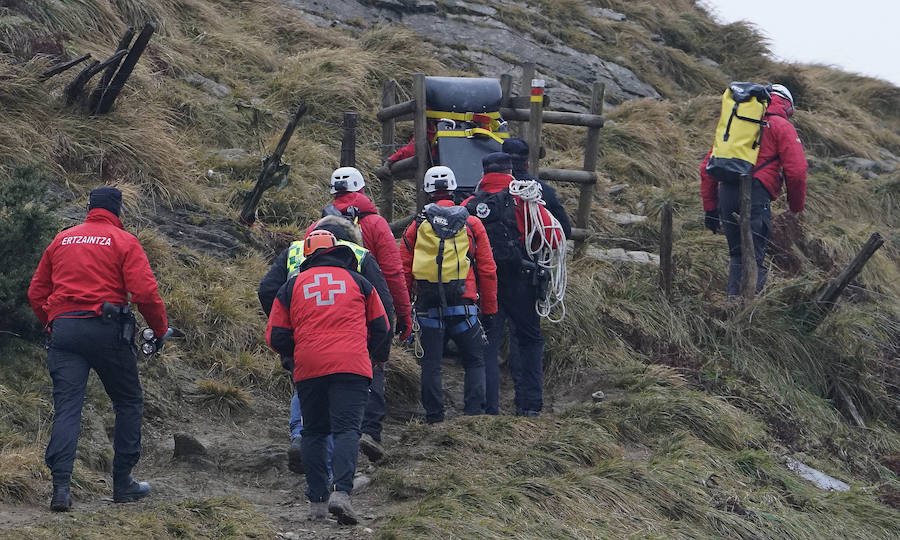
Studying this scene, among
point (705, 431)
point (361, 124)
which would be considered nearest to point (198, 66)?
point (361, 124)

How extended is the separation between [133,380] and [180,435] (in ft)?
3.39

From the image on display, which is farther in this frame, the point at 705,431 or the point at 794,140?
the point at 794,140

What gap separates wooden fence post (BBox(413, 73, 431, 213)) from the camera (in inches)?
403

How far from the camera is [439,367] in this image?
8.42 meters

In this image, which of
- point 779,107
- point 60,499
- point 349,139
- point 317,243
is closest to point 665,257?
point 779,107

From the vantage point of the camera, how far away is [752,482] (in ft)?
25.9

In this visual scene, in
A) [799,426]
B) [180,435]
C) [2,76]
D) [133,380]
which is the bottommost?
[799,426]

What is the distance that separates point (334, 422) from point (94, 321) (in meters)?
1.47

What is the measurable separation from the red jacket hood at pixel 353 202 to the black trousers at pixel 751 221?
4.14 meters

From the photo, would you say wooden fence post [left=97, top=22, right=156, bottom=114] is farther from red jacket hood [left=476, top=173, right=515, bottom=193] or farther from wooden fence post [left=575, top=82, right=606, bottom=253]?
wooden fence post [left=575, top=82, right=606, bottom=253]

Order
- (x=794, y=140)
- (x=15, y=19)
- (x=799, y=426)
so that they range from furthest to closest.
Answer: (x=15, y=19) → (x=794, y=140) → (x=799, y=426)

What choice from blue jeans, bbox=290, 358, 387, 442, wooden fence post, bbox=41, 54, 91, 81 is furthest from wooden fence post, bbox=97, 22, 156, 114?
blue jeans, bbox=290, 358, 387, 442

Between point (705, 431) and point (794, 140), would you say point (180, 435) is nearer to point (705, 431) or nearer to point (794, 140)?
point (705, 431)

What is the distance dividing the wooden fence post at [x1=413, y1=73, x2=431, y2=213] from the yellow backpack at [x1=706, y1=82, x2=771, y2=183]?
2.61 meters
